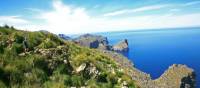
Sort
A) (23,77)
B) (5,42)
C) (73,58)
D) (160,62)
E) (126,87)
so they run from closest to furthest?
(23,77) → (126,87) → (5,42) → (73,58) → (160,62)

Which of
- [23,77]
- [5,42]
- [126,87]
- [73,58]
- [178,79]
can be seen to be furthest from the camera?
[178,79]

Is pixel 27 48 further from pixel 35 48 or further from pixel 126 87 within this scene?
pixel 126 87

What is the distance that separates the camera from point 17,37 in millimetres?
15430

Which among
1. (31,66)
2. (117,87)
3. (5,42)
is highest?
(5,42)

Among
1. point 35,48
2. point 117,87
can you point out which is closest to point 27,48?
point 35,48

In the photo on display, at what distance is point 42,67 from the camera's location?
45.5ft

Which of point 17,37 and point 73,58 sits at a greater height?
point 17,37

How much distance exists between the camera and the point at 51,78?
43.5 feet

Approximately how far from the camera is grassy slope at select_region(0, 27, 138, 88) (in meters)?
12.5

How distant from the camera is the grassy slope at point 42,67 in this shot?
40.9 feet

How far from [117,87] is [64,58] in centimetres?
383

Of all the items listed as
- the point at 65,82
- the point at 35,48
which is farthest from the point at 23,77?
the point at 35,48

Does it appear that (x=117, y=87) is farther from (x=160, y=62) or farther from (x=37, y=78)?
(x=160, y=62)

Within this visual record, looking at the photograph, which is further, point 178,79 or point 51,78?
point 178,79
